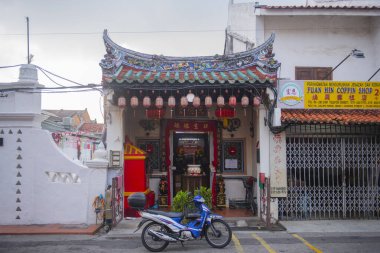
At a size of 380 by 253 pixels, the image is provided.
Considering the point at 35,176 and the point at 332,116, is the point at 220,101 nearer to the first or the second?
Answer: the point at 332,116

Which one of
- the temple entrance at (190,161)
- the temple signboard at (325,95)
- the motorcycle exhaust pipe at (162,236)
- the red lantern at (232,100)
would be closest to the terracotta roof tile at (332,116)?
the temple signboard at (325,95)

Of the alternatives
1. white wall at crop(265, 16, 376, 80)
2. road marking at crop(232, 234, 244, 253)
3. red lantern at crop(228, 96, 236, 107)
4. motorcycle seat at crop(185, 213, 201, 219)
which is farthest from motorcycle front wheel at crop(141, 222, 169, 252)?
white wall at crop(265, 16, 376, 80)

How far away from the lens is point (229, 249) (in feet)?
24.9

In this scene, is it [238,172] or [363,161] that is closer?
[363,161]

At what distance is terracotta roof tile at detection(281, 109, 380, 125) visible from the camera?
33.1 feet

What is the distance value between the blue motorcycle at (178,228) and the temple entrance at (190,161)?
17.7 feet

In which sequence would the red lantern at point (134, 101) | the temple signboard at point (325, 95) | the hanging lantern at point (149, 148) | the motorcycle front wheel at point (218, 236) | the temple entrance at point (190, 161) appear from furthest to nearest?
the temple entrance at point (190, 161) < the hanging lantern at point (149, 148) < the temple signboard at point (325, 95) < the red lantern at point (134, 101) < the motorcycle front wheel at point (218, 236)

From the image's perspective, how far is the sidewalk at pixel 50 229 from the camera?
8.91 meters

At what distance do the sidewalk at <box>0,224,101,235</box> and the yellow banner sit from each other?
6774mm

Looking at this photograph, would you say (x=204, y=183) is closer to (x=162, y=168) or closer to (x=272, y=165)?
(x=162, y=168)

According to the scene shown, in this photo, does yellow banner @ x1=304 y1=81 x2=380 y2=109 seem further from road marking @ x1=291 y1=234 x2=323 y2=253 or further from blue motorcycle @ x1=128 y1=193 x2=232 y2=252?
blue motorcycle @ x1=128 y1=193 x2=232 y2=252

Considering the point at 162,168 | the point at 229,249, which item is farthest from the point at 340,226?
the point at 162,168

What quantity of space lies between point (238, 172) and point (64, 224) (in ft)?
19.4

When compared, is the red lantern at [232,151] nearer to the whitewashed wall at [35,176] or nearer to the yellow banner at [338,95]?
the yellow banner at [338,95]
